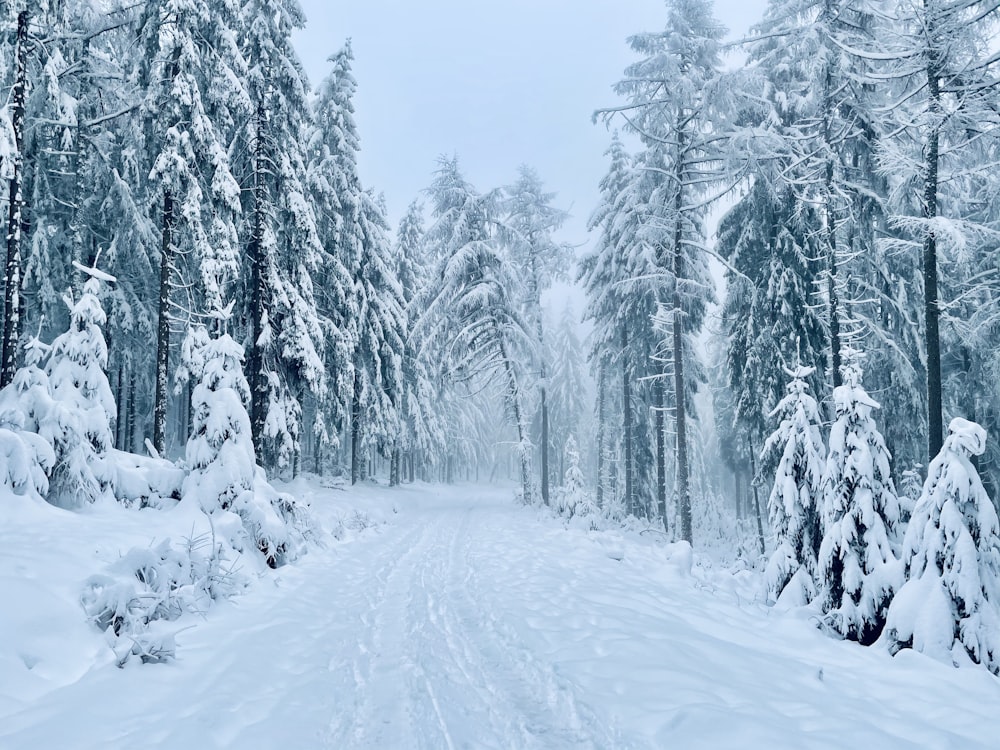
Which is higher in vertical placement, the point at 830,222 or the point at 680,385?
the point at 830,222

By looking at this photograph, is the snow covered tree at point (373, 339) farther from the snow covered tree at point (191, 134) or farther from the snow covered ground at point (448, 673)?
the snow covered ground at point (448, 673)

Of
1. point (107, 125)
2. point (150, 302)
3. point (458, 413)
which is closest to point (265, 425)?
point (150, 302)

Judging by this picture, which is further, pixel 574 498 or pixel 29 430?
pixel 574 498

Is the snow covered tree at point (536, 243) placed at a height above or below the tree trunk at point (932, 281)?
above

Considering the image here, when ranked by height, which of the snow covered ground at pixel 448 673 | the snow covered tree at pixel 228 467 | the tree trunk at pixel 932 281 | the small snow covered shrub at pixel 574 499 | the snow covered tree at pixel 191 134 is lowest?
the small snow covered shrub at pixel 574 499

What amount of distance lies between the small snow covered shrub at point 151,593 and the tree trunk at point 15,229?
604cm

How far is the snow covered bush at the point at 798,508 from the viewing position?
8.00 metres

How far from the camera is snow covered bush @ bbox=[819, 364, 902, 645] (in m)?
6.53

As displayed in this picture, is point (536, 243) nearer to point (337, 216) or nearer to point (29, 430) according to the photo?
point (337, 216)

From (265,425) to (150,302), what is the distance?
6751mm

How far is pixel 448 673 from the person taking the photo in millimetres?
4953

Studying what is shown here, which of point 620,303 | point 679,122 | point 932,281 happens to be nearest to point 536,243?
point 620,303

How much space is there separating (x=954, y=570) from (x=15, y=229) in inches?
633

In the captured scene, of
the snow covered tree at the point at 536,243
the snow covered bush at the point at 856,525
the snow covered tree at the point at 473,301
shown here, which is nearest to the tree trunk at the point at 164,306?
the snow covered tree at the point at 473,301
